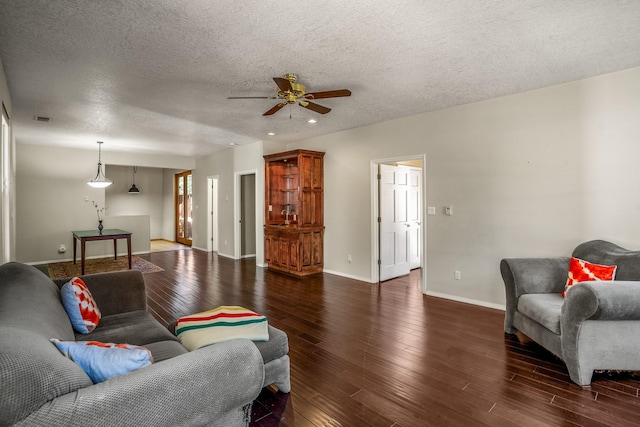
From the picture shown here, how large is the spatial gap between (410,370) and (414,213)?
3.99 m

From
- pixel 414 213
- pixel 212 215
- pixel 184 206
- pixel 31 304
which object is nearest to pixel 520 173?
pixel 414 213

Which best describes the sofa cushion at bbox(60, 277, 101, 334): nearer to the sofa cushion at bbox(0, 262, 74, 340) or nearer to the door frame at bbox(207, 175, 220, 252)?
the sofa cushion at bbox(0, 262, 74, 340)

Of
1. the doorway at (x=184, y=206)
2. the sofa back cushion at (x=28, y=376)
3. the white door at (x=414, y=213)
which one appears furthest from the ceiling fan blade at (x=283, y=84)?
the doorway at (x=184, y=206)

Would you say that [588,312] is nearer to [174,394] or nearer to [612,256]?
[612,256]

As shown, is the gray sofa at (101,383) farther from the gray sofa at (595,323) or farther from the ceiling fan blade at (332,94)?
the ceiling fan blade at (332,94)

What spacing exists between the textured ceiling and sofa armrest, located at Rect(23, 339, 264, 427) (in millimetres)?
2102

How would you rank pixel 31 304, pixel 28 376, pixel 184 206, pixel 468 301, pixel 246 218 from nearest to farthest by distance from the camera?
pixel 28 376, pixel 31 304, pixel 468 301, pixel 246 218, pixel 184 206

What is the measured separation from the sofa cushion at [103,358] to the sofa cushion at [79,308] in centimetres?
99

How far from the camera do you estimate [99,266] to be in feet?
22.2

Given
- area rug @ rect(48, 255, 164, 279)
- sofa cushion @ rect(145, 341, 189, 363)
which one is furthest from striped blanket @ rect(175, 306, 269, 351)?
area rug @ rect(48, 255, 164, 279)

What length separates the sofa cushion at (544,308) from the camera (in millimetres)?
2588

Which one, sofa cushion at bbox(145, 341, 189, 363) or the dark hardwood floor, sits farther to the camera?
the dark hardwood floor

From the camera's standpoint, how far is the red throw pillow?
2803 mm

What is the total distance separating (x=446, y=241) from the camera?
454 cm
